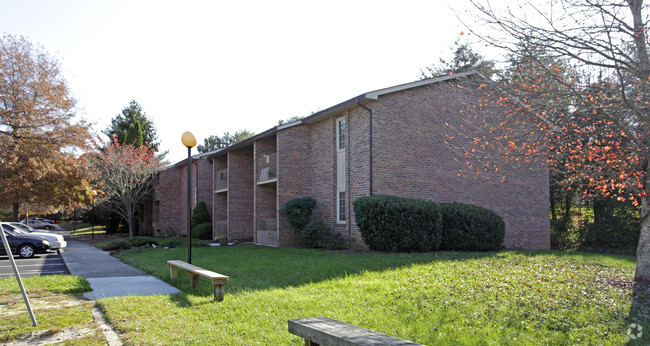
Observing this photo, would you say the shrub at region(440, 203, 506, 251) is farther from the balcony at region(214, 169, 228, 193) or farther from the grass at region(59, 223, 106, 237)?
the grass at region(59, 223, 106, 237)

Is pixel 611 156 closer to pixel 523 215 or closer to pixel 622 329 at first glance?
pixel 622 329

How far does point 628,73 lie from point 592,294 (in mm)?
3408

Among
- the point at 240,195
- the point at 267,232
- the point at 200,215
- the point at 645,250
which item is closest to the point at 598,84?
the point at 645,250

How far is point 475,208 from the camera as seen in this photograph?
1614 cm

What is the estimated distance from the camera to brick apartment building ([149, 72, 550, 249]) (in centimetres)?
1656

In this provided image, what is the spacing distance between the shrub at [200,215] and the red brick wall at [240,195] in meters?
4.84

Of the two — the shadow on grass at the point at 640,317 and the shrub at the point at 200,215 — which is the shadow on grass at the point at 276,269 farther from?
the shrub at the point at 200,215

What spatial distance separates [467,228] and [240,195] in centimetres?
1306

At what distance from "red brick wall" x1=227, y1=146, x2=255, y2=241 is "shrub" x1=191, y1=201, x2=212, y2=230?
484 centimetres

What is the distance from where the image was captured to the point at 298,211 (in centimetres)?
1845

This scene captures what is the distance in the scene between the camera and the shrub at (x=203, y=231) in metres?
27.3

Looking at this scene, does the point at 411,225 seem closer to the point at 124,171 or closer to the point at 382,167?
the point at 382,167

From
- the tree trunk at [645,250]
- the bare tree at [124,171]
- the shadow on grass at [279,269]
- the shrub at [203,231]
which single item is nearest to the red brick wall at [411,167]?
the shadow on grass at [279,269]

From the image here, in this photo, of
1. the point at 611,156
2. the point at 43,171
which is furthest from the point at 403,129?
the point at 43,171
